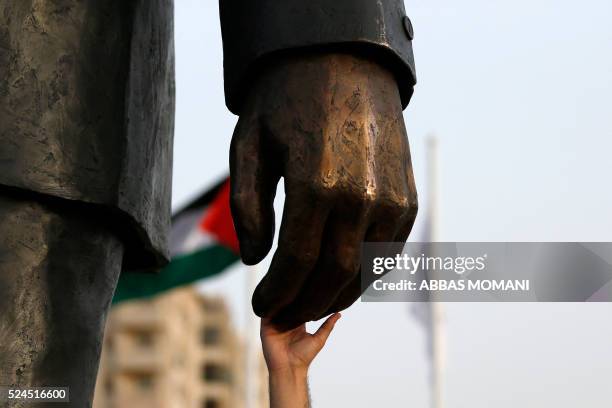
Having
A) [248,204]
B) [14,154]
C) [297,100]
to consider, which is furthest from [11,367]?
[297,100]

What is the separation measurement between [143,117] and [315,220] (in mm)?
374

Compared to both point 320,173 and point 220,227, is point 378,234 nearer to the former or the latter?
point 320,173

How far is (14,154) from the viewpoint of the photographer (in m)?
1.74

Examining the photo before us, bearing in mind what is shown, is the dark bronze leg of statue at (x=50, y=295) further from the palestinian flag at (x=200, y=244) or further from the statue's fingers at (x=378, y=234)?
the palestinian flag at (x=200, y=244)

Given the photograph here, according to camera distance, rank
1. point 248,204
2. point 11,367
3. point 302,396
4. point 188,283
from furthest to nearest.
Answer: point 188,283 < point 302,396 < point 248,204 < point 11,367

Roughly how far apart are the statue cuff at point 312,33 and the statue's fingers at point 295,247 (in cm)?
23

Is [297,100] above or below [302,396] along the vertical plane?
above

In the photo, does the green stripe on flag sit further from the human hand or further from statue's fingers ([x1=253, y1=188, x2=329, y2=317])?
statue's fingers ([x1=253, y1=188, x2=329, y2=317])

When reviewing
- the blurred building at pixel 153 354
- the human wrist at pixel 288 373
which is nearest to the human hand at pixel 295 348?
the human wrist at pixel 288 373

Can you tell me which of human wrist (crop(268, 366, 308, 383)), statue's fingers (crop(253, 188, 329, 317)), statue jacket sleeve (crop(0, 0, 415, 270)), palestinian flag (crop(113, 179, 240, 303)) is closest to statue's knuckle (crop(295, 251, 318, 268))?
statue's fingers (crop(253, 188, 329, 317))

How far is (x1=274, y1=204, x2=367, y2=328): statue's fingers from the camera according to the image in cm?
178

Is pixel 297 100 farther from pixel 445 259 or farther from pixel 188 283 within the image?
pixel 188 283

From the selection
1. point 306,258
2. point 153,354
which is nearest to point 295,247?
point 306,258

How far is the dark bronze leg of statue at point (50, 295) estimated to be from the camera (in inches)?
67.5
